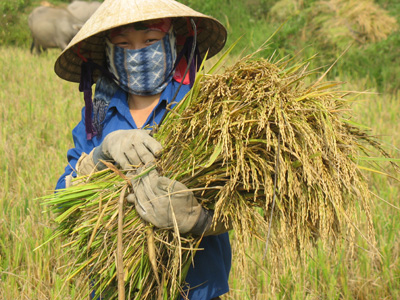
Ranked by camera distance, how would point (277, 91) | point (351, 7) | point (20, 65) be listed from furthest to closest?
point (20, 65) < point (351, 7) < point (277, 91)

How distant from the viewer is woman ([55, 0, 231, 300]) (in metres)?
1.73

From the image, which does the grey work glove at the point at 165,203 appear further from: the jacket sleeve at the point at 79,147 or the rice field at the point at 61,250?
the jacket sleeve at the point at 79,147

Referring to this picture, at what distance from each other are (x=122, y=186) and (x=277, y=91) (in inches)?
21.9

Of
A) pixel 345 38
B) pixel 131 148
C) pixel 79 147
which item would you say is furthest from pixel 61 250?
pixel 345 38

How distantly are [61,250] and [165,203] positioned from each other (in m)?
1.57

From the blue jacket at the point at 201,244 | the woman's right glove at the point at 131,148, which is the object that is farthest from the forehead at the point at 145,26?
the woman's right glove at the point at 131,148

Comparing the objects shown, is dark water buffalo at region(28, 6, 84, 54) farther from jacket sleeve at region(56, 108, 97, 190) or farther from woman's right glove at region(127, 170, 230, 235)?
woman's right glove at region(127, 170, 230, 235)

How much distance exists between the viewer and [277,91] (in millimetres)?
1286

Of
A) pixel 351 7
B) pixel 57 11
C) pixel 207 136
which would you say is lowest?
pixel 57 11

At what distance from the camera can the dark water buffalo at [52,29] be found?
396 inches

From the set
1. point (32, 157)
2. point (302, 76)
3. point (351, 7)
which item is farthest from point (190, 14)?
point (351, 7)

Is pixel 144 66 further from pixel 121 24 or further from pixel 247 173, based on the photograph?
pixel 247 173

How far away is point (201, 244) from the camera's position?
174 centimetres

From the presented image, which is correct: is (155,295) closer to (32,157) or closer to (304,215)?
(304,215)
